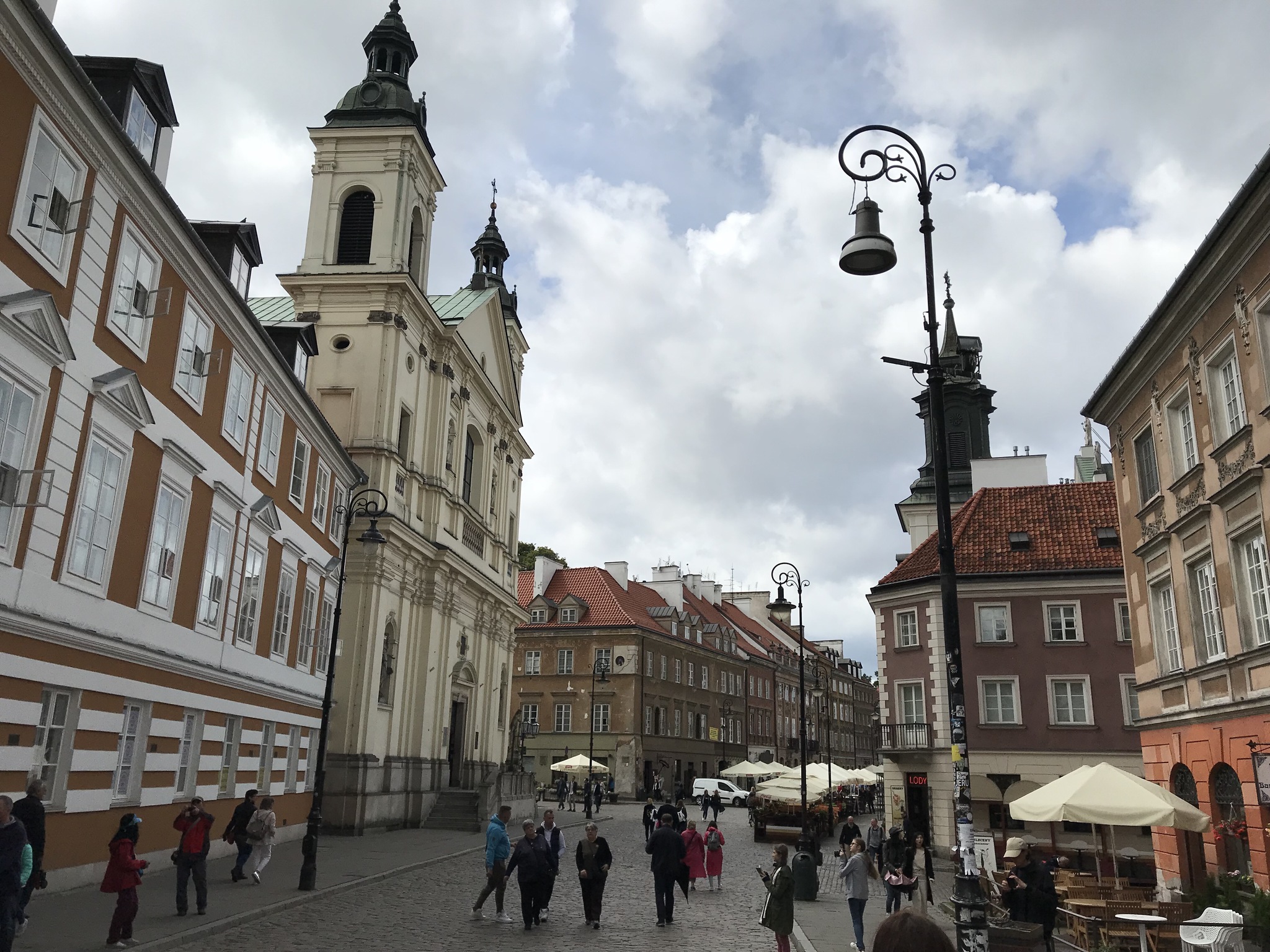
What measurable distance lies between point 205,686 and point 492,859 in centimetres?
786

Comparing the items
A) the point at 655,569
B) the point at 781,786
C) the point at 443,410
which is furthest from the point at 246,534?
the point at 655,569

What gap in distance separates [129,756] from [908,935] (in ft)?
56.1

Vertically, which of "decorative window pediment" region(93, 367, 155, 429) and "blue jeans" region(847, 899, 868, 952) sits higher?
"decorative window pediment" region(93, 367, 155, 429)

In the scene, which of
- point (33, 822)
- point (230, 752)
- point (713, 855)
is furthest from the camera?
point (230, 752)

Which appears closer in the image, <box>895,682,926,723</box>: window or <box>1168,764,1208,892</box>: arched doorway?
<box>1168,764,1208,892</box>: arched doorway

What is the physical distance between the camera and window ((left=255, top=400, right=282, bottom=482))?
23.4 meters

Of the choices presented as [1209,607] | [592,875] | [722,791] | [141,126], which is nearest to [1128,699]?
[1209,607]

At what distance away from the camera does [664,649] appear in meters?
69.9

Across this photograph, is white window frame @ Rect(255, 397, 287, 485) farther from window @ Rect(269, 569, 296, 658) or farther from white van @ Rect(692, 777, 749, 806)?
white van @ Rect(692, 777, 749, 806)

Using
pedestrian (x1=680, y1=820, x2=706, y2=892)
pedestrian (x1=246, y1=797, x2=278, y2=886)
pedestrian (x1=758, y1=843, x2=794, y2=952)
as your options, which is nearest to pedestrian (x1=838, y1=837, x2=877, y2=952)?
pedestrian (x1=758, y1=843, x2=794, y2=952)

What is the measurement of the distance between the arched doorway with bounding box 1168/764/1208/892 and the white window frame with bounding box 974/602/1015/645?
14996 millimetres

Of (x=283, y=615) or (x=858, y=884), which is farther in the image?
(x=283, y=615)

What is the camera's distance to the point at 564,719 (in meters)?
65.7

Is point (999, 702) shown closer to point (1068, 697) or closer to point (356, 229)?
point (1068, 697)
